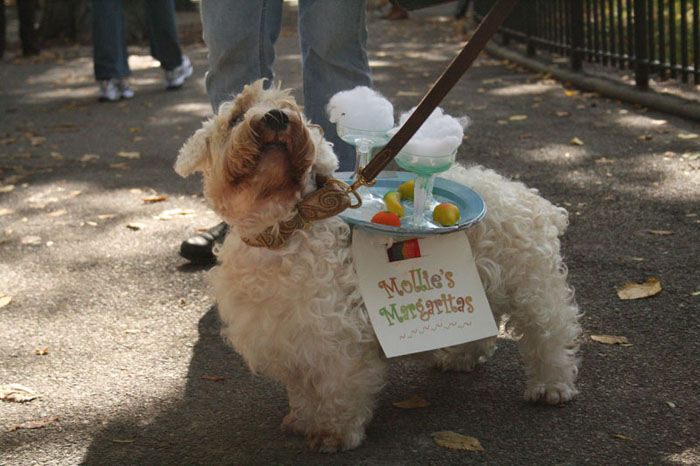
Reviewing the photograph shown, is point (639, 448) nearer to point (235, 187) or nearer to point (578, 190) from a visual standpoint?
point (235, 187)

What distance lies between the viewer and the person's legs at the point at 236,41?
3.41 metres

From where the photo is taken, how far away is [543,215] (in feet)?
9.38

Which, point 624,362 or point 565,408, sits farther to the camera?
point 624,362

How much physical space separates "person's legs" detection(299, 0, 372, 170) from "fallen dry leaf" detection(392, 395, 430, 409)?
114 centimetres

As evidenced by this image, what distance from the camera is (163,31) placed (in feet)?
28.8

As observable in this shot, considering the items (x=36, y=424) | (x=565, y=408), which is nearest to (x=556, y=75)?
(x=565, y=408)

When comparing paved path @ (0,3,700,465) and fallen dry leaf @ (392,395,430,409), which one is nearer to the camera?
paved path @ (0,3,700,465)

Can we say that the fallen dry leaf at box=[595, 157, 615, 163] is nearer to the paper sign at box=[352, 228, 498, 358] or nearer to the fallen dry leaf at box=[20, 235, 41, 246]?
the paper sign at box=[352, 228, 498, 358]

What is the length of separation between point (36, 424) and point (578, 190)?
3514 mm

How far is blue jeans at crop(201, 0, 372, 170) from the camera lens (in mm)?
3420

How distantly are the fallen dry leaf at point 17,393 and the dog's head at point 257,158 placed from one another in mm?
1206

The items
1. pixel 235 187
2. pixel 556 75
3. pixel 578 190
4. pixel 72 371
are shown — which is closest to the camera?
pixel 235 187

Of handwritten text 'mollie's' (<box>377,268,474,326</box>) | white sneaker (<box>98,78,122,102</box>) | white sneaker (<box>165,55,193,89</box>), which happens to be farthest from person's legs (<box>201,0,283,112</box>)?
white sneaker (<box>165,55,193,89</box>)

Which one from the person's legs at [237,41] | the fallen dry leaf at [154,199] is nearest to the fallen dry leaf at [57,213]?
the fallen dry leaf at [154,199]
